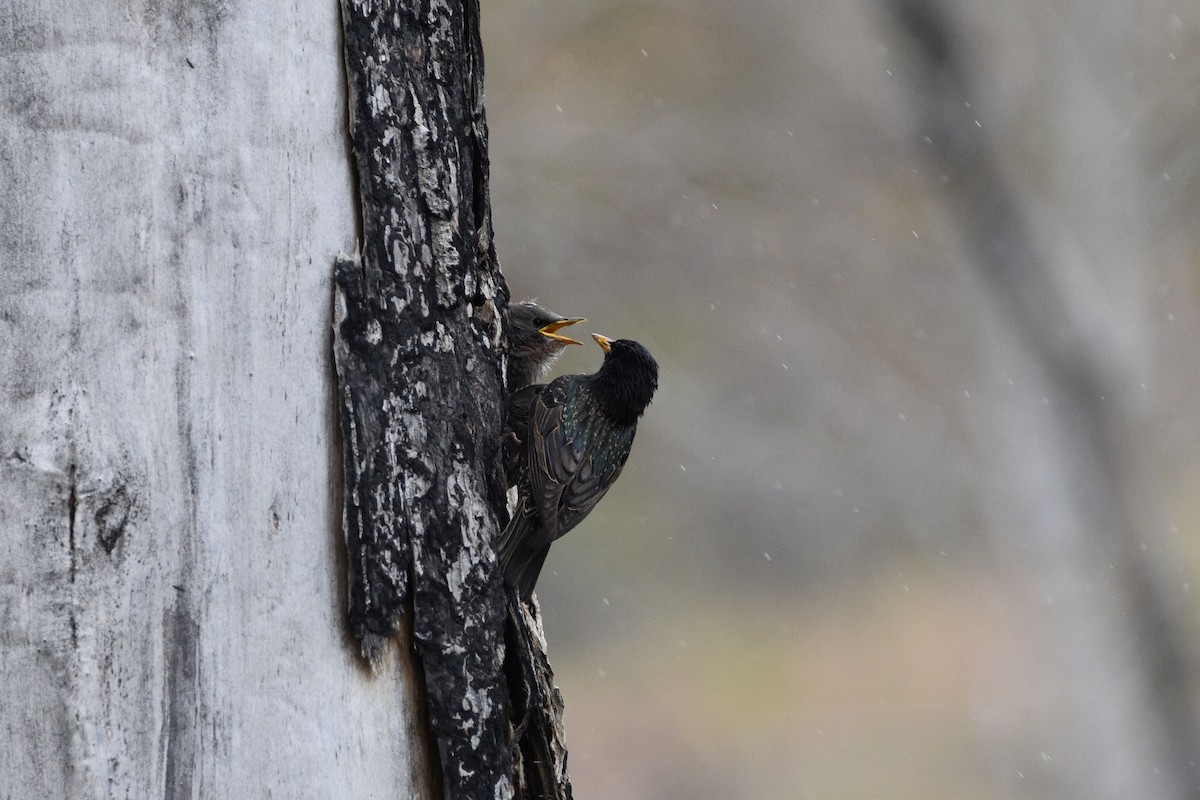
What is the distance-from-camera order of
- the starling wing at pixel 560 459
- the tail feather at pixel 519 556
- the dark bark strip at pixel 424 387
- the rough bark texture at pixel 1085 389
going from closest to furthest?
the dark bark strip at pixel 424 387, the tail feather at pixel 519 556, the starling wing at pixel 560 459, the rough bark texture at pixel 1085 389

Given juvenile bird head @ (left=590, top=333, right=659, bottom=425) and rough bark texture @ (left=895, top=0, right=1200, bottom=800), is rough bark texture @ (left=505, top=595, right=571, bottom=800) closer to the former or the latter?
juvenile bird head @ (left=590, top=333, right=659, bottom=425)

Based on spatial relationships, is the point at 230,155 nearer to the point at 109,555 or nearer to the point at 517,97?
the point at 109,555

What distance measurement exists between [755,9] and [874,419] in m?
3.76

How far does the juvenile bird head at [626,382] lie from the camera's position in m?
3.32

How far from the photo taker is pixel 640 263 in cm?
919

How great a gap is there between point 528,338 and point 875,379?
698 cm

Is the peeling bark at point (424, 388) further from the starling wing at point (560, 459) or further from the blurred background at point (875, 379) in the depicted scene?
the blurred background at point (875, 379)

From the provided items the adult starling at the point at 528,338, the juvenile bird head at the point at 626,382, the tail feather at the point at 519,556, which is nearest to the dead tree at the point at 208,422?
the tail feather at the point at 519,556

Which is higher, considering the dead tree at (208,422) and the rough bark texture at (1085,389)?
the rough bark texture at (1085,389)

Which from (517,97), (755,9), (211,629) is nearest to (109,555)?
(211,629)

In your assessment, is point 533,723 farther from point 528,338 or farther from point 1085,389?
point 1085,389

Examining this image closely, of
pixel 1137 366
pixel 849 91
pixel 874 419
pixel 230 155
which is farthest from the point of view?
pixel 874 419

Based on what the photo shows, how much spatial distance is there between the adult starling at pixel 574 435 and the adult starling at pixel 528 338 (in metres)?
0.32

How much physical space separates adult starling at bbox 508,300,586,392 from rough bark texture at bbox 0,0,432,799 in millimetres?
1889
